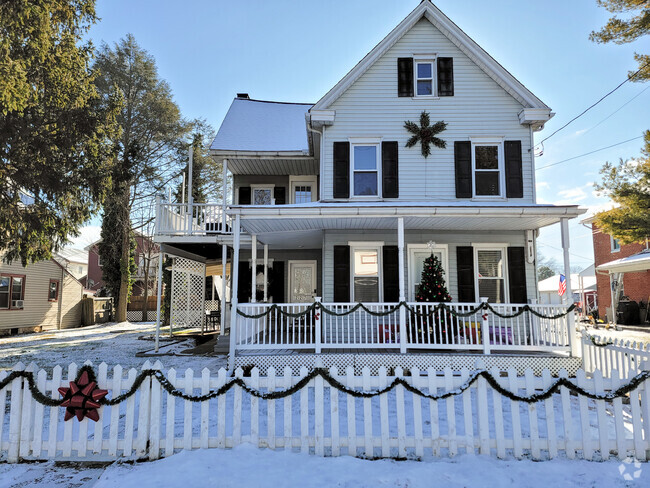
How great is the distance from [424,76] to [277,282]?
8.33m

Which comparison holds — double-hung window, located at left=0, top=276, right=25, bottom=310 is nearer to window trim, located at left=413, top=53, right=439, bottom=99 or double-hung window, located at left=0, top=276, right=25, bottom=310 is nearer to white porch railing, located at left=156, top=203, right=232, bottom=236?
white porch railing, located at left=156, top=203, right=232, bottom=236

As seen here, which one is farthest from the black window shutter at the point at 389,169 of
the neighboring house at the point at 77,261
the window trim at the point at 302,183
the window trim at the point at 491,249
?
the neighboring house at the point at 77,261

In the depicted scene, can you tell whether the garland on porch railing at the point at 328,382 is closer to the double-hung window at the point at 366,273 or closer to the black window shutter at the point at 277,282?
the double-hung window at the point at 366,273

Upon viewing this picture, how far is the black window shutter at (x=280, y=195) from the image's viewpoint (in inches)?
568

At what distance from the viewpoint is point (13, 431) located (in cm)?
433

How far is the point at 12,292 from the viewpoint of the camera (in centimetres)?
1875

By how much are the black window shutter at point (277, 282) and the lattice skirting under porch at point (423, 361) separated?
5674 millimetres

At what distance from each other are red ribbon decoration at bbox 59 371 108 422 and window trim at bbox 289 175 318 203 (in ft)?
34.5

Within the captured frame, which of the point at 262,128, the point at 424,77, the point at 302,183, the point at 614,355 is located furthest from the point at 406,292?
the point at 262,128

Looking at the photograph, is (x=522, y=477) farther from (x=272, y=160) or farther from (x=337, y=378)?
(x=272, y=160)

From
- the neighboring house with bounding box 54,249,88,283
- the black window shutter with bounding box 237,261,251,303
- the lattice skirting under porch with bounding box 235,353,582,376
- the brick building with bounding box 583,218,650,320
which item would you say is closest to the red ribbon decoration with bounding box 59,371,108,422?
the lattice skirting under porch with bounding box 235,353,582,376

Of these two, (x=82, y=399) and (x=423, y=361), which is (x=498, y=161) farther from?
(x=82, y=399)

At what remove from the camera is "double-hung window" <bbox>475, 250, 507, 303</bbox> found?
11.1m

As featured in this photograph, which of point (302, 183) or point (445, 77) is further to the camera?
point (302, 183)
